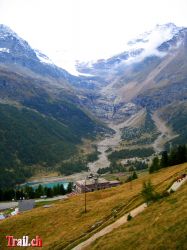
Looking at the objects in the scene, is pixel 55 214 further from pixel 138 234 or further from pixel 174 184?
pixel 138 234

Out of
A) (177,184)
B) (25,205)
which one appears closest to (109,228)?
(177,184)

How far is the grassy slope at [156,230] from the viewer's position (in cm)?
4982

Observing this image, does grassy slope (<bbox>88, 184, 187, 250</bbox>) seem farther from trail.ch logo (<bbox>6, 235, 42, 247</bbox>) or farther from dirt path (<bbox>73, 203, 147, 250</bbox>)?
trail.ch logo (<bbox>6, 235, 42, 247</bbox>)

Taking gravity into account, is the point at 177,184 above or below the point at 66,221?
above

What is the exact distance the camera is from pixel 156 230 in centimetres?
5428

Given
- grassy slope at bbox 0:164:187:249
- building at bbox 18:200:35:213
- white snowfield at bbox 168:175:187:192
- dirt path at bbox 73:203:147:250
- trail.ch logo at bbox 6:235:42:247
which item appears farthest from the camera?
building at bbox 18:200:35:213

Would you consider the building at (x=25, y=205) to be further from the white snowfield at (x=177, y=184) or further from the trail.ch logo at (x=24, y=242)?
the white snowfield at (x=177, y=184)

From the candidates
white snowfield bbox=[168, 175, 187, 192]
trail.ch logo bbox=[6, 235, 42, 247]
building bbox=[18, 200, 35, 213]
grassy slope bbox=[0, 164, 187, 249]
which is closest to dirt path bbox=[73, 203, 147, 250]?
grassy slope bbox=[0, 164, 187, 249]

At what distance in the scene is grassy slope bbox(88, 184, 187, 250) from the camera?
49816 millimetres

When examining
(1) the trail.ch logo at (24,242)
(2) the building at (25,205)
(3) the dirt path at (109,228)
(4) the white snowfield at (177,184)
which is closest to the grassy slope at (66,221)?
(1) the trail.ch logo at (24,242)

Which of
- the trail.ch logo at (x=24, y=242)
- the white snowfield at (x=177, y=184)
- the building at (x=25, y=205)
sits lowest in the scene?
the trail.ch logo at (x=24, y=242)

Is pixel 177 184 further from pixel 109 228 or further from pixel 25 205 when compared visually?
pixel 25 205

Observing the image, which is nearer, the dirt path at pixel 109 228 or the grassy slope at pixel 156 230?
the grassy slope at pixel 156 230

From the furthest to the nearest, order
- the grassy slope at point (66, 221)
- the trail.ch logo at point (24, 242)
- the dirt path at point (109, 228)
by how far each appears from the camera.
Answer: the trail.ch logo at point (24, 242), the grassy slope at point (66, 221), the dirt path at point (109, 228)
